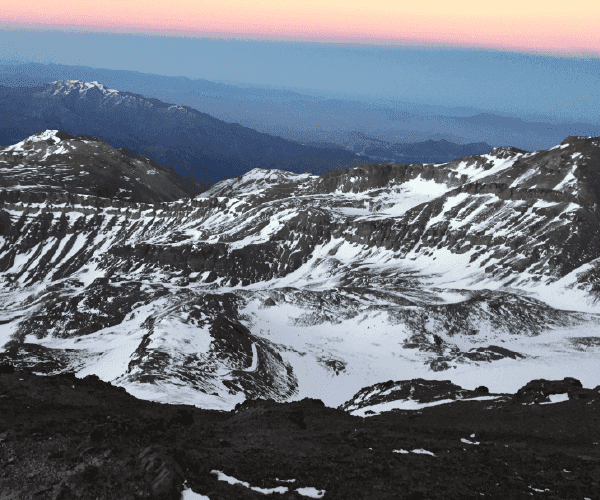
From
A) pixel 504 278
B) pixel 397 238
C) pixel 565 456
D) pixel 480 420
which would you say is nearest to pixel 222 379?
pixel 480 420

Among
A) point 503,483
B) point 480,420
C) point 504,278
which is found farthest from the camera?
point 504,278

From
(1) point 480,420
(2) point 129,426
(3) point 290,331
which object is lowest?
(3) point 290,331

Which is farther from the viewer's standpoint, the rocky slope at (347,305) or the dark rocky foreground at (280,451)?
the rocky slope at (347,305)

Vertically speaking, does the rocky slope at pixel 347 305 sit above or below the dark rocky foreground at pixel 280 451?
below

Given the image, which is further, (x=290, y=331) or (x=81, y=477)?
(x=290, y=331)

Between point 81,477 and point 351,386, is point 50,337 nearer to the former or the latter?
point 351,386
